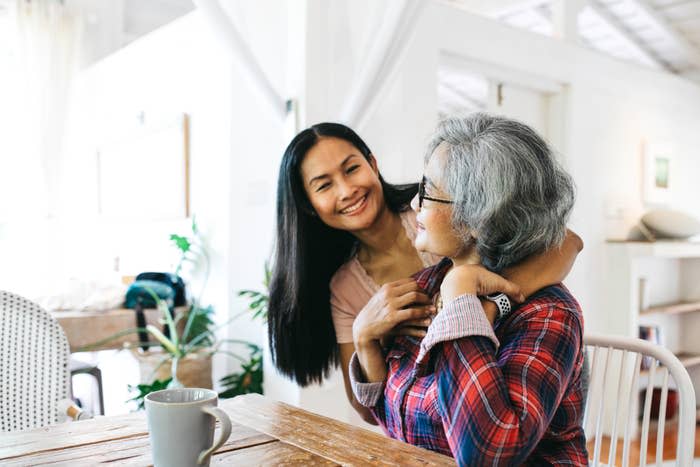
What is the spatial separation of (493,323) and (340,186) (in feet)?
2.18

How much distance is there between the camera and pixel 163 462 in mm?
782

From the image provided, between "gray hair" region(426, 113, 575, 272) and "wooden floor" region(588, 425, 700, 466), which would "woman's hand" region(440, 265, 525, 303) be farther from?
"wooden floor" region(588, 425, 700, 466)

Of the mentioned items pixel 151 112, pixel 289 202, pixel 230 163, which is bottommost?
pixel 289 202

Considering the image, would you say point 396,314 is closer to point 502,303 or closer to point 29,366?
point 502,303

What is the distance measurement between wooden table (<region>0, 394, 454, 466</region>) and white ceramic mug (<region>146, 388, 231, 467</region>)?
0.14m

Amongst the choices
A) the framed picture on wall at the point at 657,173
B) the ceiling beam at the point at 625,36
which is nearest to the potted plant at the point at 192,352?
the framed picture on wall at the point at 657,173

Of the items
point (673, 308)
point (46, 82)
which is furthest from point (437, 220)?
point (46, 82)

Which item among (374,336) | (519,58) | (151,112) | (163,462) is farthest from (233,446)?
(151,112)

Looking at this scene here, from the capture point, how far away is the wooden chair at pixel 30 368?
1.48 m

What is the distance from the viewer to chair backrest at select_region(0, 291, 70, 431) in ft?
4.87

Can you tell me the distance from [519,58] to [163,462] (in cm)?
315

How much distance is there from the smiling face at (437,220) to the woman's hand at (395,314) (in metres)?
0.15

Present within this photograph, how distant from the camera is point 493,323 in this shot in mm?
1002

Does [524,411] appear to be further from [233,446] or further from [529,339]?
[233,446]
